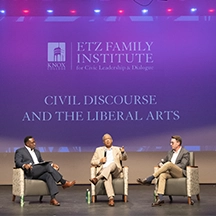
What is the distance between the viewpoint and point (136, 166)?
9547 mm

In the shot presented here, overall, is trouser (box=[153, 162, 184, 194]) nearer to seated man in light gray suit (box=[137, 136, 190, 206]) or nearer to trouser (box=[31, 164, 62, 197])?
seated man in light gray suit (box=[137, 136, 190, 206])

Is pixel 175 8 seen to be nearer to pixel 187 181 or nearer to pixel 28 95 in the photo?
pixel 28 95

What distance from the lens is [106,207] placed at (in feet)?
21.7

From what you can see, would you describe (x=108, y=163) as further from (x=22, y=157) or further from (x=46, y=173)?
(x=22, y=157)

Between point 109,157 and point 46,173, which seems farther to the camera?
point 109,157

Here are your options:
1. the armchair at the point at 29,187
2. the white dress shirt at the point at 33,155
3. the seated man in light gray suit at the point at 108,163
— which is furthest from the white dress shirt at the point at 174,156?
the white dress shirt at the point at 33,155

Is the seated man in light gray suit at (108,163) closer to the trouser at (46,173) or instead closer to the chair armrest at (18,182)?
the trouser at (46,173)

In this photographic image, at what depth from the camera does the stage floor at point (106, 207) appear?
6176 millimetres

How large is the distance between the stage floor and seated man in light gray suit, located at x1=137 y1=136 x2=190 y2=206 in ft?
0.83

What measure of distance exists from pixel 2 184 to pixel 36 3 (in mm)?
3268

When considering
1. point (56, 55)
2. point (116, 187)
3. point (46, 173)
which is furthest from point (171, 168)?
point (56, 55)

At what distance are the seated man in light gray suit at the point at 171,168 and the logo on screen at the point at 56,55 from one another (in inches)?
118

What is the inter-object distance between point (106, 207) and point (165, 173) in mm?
914

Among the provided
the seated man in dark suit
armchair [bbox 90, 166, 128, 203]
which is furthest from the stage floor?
the seated man in dark suit
